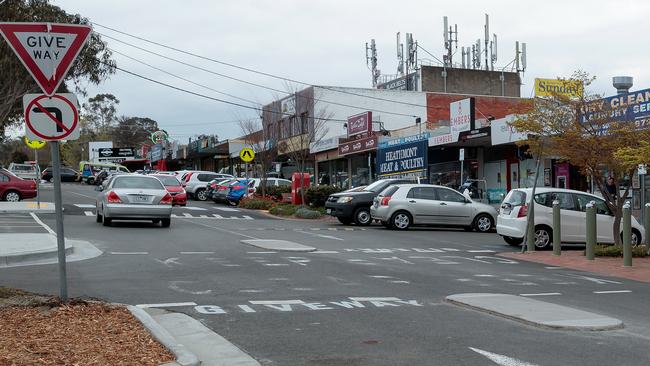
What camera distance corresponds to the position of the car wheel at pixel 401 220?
22.9 metres

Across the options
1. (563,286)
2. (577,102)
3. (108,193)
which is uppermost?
(577,102)

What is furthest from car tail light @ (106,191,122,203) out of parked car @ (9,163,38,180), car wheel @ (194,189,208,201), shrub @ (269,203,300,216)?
parked car @ (9,163,38,180)

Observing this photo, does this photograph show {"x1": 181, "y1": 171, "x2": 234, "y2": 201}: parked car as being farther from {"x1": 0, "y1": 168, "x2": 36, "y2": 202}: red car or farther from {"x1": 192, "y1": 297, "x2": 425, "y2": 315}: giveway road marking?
{"x1": 192, "y1": 297, "x2": 425, "y2": 315}: giveway road marking

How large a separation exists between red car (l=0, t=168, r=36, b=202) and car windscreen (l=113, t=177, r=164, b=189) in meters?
15.5

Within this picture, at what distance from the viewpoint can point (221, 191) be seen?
1417 inches

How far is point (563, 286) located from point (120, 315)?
714cm

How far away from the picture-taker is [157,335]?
6.51 metres

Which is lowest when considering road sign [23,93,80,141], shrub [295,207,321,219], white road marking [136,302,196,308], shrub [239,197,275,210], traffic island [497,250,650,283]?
traffic island [497,250,650,283]

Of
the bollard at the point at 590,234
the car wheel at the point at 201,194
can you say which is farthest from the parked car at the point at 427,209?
the car wheel at the point at 201,194

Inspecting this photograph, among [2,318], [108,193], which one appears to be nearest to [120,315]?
[2,318]

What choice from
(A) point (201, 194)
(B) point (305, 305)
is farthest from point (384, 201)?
(A) point (201, 194)

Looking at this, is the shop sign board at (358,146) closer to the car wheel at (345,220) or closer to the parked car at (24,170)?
the car wheel at (345,220)

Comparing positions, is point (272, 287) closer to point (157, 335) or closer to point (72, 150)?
point (157, 335)

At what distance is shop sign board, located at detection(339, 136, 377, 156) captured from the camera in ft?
120
